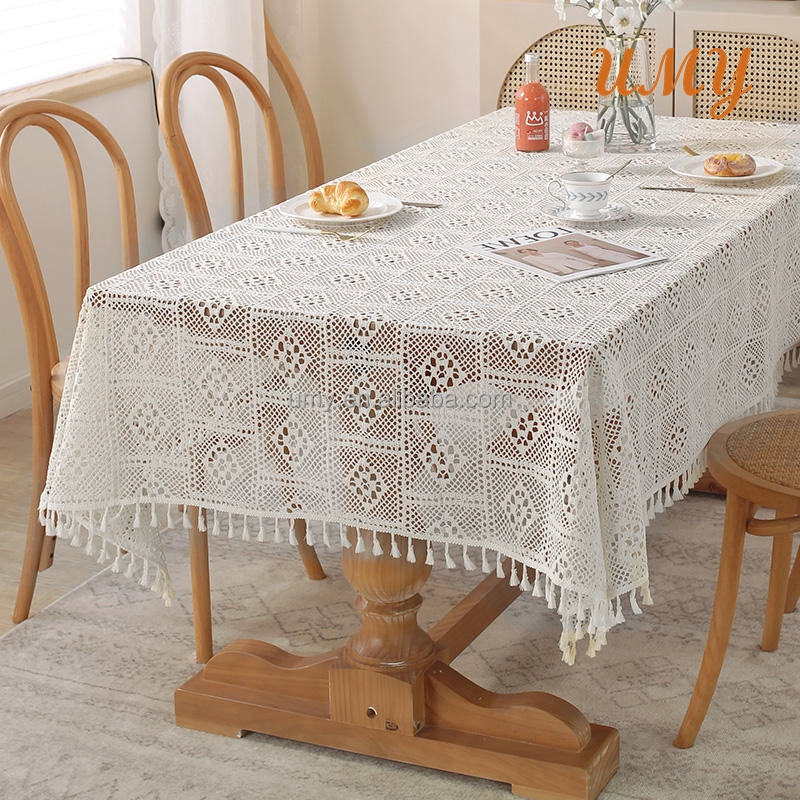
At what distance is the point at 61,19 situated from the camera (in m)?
3.50

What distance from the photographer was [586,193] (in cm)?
213

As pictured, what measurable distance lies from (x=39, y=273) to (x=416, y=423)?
93cm

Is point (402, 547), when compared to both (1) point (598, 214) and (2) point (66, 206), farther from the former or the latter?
(2) point (66, 206)

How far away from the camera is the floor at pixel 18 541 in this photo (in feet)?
8.25

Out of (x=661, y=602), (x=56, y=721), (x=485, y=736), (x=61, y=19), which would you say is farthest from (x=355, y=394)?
(x=61, y=19)

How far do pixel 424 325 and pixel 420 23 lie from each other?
259 centimetres

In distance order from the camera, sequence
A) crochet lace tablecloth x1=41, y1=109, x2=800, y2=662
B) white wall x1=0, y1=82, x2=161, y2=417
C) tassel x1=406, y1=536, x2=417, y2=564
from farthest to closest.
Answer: white wall x1=0, y1=82, x2=161, y2=417 < tassel x1=406, y1=536, x2=417, y2=564 < crochet lace tablecloth x1=41, y1=109, x2=800, y2=662

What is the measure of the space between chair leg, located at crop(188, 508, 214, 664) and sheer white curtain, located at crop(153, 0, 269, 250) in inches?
68.9

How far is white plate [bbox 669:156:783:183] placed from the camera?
93.2 inches

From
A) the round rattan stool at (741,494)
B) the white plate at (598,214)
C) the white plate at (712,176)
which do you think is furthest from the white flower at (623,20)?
the round rattan stool at (741,494)

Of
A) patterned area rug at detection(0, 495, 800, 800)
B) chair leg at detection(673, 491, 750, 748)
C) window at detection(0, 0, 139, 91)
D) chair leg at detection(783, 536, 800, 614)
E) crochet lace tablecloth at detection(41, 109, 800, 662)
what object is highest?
window at detection(0, 0, 139, 91)

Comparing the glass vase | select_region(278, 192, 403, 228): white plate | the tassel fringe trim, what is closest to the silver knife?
the glass vase

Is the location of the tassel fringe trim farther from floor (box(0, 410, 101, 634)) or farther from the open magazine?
floor (box(0, 410, 101, 634))

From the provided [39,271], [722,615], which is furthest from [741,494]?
[39,271]
